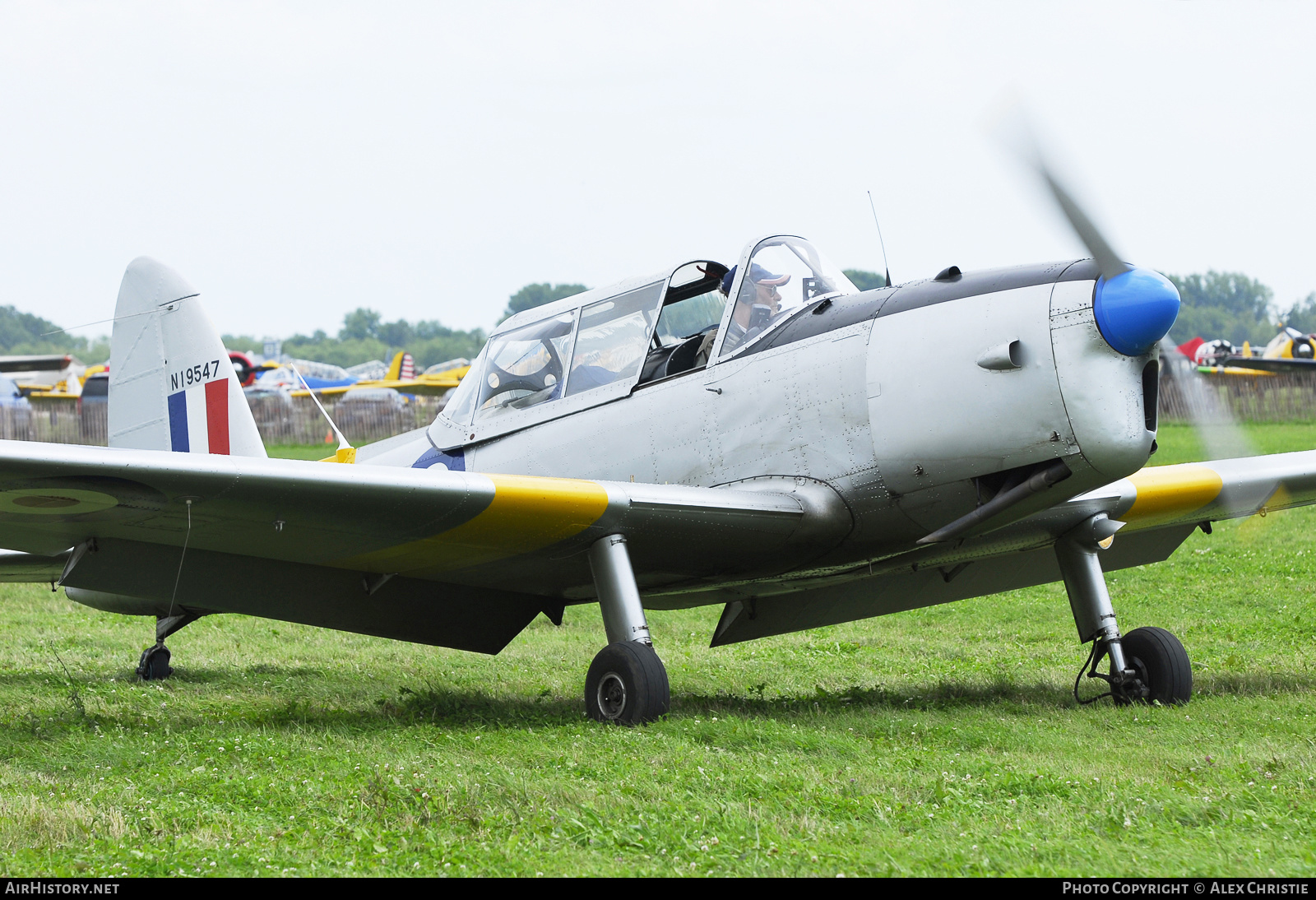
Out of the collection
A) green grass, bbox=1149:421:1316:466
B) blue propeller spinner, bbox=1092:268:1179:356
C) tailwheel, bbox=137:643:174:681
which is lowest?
green grass, bbox=1149:421:1316:466

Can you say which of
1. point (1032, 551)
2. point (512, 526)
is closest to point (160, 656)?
point (512, 526)

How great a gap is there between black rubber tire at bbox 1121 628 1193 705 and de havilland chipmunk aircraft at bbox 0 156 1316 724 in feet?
0.06

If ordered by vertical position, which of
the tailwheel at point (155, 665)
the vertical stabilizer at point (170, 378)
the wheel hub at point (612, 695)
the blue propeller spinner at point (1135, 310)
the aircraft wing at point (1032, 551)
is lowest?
the aircraft wing at point (1032, 551)

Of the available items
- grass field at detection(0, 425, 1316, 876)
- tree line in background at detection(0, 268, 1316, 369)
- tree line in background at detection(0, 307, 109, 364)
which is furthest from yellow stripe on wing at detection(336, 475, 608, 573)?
tree line in background at detection(0, 307, 109, 364)

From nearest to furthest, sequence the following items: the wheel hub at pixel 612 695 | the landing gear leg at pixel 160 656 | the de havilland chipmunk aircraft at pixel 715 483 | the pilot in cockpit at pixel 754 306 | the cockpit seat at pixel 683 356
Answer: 1. the de havilland chipmunk aircraft at pixel 715 483
2. the wheel hub at pixel 612 695
3. the pilot in cockpit at pixel 754 306
4. the cockpit seat at pixel 683 356
5. the landing gear leg at pixel 160 656

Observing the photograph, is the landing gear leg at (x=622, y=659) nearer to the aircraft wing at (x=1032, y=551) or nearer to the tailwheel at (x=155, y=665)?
the aircraft wing at (x=1032, y=551)

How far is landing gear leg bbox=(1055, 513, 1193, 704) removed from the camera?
6.87 meters

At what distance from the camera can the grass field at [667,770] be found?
11.7 ft

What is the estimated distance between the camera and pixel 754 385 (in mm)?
6609

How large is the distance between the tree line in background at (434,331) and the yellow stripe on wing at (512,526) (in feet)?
273

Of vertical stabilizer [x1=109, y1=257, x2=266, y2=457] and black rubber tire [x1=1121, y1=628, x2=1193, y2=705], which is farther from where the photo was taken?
vertical stabilizer [x1=109, y1=257, x2=266, y2=457]

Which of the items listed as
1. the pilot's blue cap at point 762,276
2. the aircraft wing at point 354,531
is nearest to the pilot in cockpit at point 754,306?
the pilot's blue cap at point 762,276

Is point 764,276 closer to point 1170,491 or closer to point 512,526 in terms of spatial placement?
point 512,526

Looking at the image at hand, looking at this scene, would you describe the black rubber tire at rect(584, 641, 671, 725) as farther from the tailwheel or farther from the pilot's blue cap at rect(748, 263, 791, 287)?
the tailwheel
